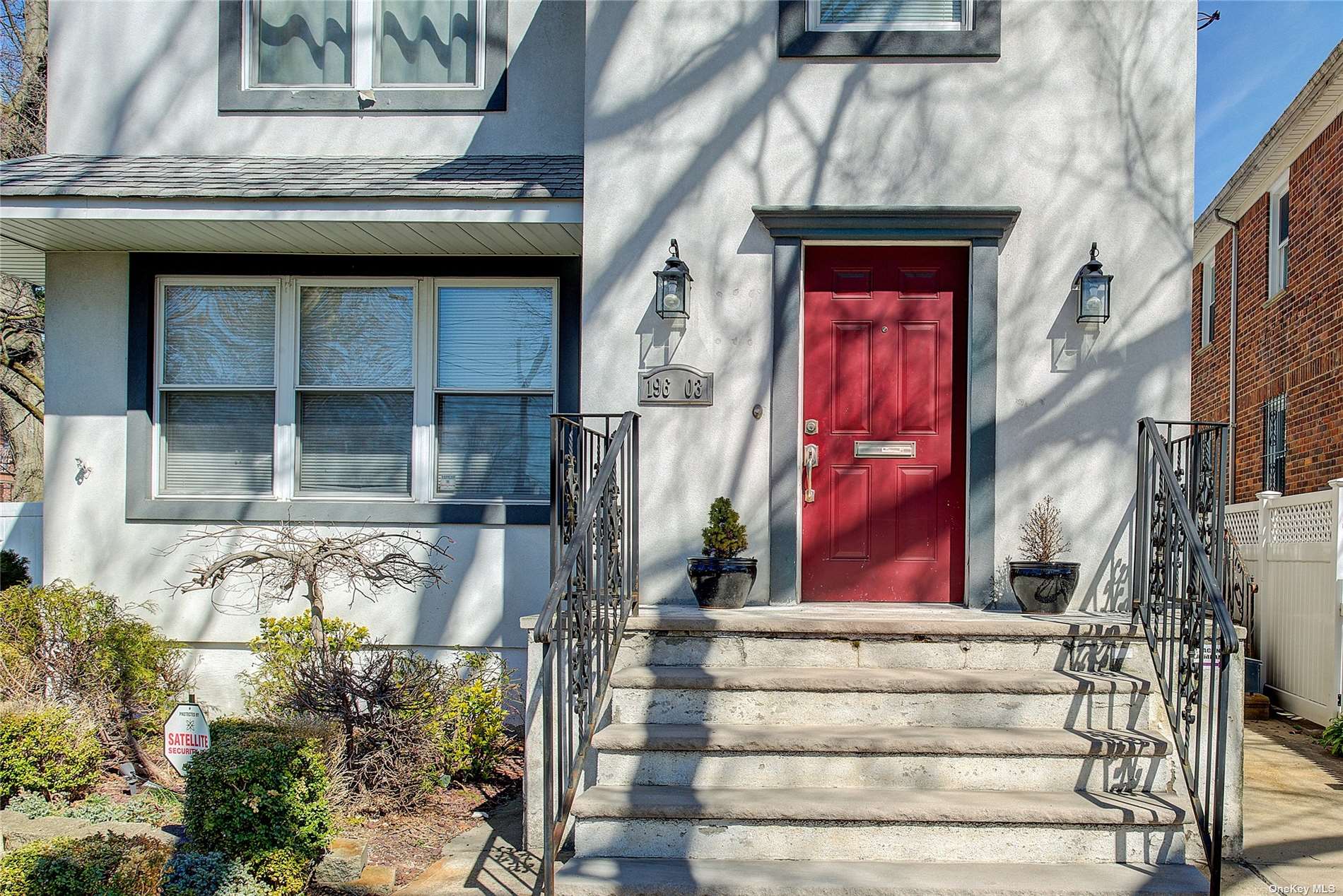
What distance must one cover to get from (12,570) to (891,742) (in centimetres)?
610

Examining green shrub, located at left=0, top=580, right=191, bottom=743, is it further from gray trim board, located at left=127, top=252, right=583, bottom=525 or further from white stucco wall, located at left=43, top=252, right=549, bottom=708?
gray trim board, located at left=127, top=252, right=583, bottom=525

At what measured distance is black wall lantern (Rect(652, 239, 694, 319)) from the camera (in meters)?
5.19

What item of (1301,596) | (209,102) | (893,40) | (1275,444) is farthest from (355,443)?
(1275,444)

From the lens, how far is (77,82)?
644 cm

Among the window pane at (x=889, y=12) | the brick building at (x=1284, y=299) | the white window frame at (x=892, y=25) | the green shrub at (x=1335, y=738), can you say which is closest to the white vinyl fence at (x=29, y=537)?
the white window frame at (x=892, y=25)

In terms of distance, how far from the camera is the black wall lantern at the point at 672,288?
5191 millimetres

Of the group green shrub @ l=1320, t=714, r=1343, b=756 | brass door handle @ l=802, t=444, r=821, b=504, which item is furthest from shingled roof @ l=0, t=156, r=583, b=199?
green shrub @ l=1320, t=714, r=1343, b=756

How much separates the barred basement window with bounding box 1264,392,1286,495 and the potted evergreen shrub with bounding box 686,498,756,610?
25.5ft

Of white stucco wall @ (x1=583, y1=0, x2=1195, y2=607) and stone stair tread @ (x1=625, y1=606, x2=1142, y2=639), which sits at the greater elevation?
white stucco wall @ (x1=583, y1=0, x2=1195, y2=607)

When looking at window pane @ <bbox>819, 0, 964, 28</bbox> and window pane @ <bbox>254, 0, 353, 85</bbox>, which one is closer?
window pane @ <bbox>819, 0, 964, 28</bbox>

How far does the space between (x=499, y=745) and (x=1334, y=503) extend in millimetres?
6060

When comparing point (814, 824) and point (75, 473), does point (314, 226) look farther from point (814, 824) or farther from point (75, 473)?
point (814, 824)

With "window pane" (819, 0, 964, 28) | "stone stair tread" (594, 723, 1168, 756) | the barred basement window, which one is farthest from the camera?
the barred basement window

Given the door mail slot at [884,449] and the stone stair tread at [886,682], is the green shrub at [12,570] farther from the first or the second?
the door mail slot at [884,449]
